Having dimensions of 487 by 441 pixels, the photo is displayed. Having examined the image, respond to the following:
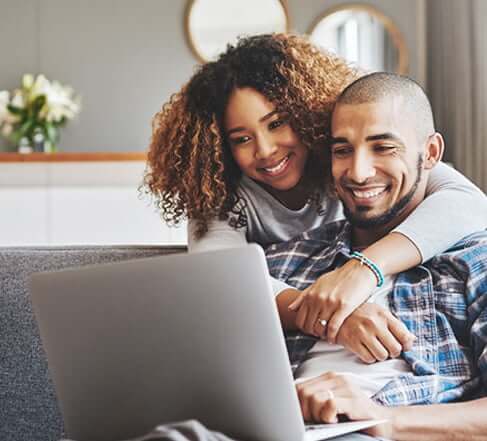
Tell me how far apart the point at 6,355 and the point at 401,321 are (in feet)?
2.55

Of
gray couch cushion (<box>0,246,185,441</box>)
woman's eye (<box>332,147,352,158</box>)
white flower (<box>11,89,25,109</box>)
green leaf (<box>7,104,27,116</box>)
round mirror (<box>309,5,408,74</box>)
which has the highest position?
round mirror (<box>309,5,408,74</box>)

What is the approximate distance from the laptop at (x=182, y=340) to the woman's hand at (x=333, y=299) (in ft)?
1.12

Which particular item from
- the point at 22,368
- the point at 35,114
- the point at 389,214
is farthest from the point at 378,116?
the point at 35,114

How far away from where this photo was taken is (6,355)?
170 cm

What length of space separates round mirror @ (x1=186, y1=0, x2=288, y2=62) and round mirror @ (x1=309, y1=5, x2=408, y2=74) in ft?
0.81

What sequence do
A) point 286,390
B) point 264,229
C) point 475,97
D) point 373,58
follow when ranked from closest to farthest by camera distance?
point 286,390 → point 264,229 → point 475,97 → point 373,58

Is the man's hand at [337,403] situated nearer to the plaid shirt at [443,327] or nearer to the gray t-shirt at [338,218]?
the plaid shirt at [443,327]

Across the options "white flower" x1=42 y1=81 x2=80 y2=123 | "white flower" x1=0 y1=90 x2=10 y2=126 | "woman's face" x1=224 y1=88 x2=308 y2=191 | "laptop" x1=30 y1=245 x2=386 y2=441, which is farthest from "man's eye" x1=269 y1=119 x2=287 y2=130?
"white flower" x1=0 y1=90 x2=10 y2=126

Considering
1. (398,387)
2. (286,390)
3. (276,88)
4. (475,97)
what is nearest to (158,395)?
(286,390)

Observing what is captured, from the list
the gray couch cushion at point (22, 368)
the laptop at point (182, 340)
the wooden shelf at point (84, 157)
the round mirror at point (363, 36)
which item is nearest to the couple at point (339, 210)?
the laptop at point (182, 340)

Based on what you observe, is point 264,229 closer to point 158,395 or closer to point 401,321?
point 401,321

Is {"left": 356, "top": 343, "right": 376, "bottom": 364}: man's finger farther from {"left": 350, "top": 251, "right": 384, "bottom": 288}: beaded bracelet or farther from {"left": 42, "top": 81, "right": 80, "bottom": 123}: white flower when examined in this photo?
{"left": 42, "top": 81, "right": 80, "bottom": 123}: white flower

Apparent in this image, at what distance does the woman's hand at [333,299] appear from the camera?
143 cm

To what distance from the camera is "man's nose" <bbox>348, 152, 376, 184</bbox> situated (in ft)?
4.99
